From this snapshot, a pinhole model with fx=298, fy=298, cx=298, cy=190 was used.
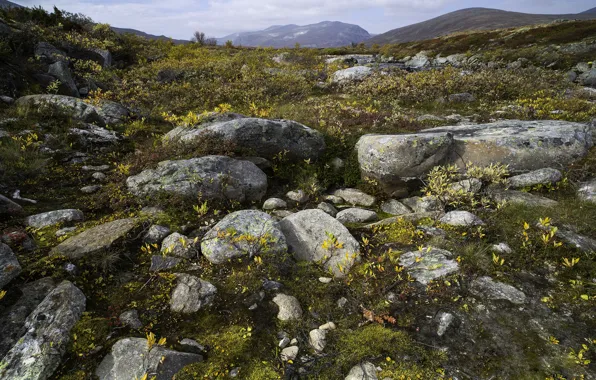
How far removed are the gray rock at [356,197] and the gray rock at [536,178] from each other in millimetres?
3435

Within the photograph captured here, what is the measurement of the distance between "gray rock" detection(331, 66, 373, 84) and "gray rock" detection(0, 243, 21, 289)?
18.3 m

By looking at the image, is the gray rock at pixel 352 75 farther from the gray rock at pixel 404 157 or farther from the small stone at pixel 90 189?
the small stone at pixel 90 189

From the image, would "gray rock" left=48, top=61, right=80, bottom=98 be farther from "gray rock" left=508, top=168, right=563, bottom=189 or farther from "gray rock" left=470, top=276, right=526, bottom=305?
"gray rock" left=508, top=168, right=563, bottom=189

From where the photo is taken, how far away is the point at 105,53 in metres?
20.7

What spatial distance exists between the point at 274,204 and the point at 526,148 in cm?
692

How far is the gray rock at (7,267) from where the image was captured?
404 centimetres

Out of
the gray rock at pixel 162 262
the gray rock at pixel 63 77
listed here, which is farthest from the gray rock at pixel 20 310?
the gray rock at pixel 63 77

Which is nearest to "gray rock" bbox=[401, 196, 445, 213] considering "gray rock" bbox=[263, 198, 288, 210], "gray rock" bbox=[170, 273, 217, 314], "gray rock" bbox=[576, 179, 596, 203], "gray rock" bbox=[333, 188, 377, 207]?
"gray rock" bbox=[333, 188, 377, 207]

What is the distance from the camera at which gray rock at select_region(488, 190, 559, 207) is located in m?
6.59

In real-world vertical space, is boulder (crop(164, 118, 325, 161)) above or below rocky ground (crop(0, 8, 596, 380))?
above

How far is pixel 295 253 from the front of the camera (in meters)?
5.71

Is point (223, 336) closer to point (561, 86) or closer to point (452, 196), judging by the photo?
point (452, 196)

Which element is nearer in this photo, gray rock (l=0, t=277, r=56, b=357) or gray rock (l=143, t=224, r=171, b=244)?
gray rock (l=0, t=277, r=56, b=357)

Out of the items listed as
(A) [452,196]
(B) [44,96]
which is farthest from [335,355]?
(B) [44,96]
